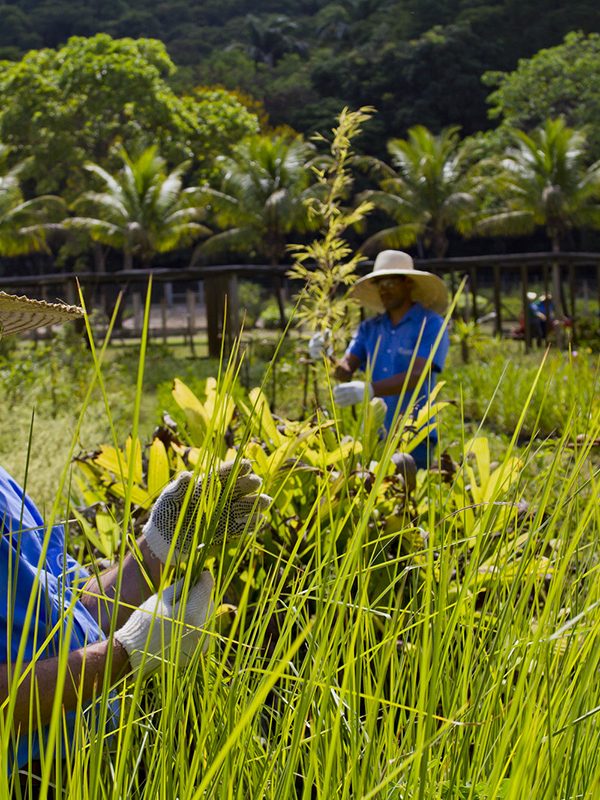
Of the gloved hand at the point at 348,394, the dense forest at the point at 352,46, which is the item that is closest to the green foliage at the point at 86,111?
the dense forest at the point at 352,46

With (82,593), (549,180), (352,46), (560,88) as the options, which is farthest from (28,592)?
(352,46)

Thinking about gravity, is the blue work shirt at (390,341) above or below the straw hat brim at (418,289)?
below

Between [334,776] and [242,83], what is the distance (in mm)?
56643

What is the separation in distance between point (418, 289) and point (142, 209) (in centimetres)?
3063

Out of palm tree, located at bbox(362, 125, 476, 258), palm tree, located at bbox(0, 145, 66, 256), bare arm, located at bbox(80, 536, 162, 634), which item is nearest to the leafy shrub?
palm tree, located at bbox(362, 125, 476, 258)

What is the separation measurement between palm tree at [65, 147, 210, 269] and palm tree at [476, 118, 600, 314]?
39.1 feet

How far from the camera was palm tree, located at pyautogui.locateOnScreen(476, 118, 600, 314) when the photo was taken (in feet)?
114

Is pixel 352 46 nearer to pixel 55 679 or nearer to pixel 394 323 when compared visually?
pixel 394 323

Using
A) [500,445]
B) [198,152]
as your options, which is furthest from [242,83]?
[500,445]

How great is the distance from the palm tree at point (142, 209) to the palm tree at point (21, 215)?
47.7 inches

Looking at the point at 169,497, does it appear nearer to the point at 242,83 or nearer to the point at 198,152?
the point at 198,152

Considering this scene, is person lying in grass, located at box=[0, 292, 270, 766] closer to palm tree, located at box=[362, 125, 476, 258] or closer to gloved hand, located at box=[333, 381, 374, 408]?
gloved hand, located at box=[333, 381, 374, 408]

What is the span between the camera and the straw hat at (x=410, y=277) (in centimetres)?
446

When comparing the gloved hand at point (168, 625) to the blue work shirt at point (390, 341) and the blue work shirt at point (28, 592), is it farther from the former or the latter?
the blue work shirt at point (390, 341)
